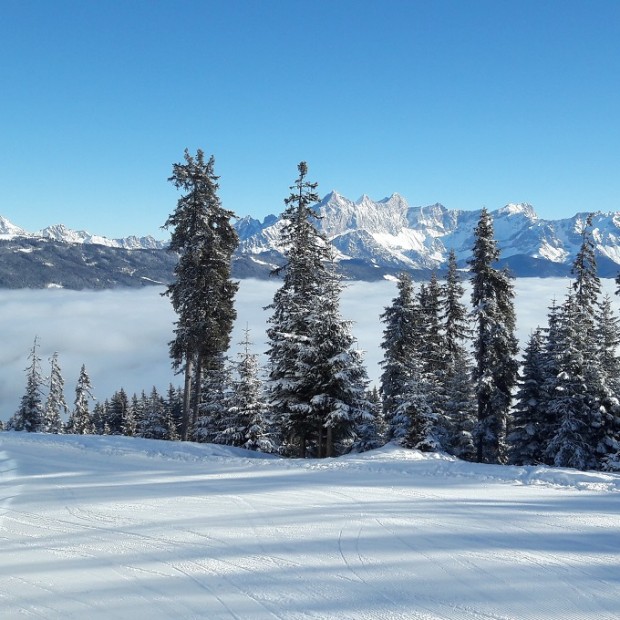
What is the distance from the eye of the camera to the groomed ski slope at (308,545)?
259 inches

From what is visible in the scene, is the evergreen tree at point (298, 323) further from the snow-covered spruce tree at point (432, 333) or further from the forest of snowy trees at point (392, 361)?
the snow-covered spruce tree at point (432, 333)

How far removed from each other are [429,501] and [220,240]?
1921 cm

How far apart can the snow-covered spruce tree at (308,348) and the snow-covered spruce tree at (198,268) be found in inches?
125

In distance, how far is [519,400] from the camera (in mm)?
30875

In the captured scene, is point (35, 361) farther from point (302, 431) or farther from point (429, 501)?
point (429, 501)

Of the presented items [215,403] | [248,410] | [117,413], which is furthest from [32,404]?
[248,410]

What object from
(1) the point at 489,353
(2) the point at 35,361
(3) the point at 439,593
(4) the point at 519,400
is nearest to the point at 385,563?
(3) the point at 439,593

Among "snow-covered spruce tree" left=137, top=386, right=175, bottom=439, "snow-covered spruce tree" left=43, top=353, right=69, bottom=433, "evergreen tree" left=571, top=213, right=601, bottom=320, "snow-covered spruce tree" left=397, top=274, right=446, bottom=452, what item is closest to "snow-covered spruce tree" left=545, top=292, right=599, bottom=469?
"evergreen tree" left=571, top=213, right=601, bottom=320

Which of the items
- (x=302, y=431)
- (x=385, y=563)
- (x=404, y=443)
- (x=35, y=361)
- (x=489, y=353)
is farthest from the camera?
(x=35, y=361)

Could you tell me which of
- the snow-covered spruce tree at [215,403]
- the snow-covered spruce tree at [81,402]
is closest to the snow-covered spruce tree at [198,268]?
the snow-covered spruce tree at [215,403]

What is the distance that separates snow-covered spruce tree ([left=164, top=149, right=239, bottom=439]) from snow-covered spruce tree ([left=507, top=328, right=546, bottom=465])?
17.9 meters

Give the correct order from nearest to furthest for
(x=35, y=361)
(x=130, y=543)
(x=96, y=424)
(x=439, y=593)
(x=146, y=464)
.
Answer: (x=439, y=593) → (x=130, y=543) → (x=146, y=464) → (x=35, y=361) → (x=96, y=424)

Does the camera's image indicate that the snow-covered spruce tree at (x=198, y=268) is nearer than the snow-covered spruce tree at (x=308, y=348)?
No

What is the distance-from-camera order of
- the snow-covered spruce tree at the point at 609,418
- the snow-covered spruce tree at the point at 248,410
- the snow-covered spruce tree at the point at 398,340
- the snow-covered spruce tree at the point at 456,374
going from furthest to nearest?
the snow-covered spruce tree at the point at 456,374, the snow-covered spruce tree at the point at 398,340, the snow-covered spruce tree at the point at 248,410, the snow-covered spruce tree at the point at 609,418
